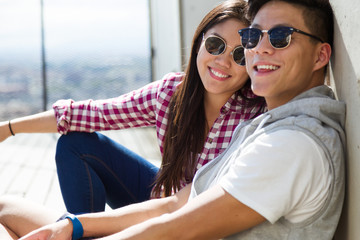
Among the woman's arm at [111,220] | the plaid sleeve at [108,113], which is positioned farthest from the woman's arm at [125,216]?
the plaid sleeve at [108,113]

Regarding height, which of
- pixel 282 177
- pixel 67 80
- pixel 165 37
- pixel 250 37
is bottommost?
pixel 67 80

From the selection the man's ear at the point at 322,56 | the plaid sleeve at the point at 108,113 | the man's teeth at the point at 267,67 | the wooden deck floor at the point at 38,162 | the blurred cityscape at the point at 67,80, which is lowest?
the wooden deck floor at the point at 38,162

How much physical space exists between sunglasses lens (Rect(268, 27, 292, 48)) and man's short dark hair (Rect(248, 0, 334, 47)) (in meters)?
0.08

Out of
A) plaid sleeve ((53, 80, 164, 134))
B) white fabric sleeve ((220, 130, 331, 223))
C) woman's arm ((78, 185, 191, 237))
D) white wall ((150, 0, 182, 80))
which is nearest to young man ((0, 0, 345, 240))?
white fabric sleeve ((220, 130, 331, 223))

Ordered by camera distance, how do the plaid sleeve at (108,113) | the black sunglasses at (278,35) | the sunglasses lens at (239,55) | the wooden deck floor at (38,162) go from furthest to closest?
the wooden deck floor at (38,162) → the plaid sleeve at (108,113) → the sunglasses lens at (239,55) → the black sunglasses at (278,35)

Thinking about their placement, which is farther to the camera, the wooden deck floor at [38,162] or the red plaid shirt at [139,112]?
the wooden deck floor at [38,162]

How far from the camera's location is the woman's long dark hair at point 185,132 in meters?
2.16

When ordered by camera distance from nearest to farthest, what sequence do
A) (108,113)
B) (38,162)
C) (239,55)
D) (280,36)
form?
(280,36)
(239,55)
(108,113)
(38,162)

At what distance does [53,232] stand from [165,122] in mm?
786

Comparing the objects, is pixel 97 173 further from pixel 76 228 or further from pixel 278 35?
pixel 278 35

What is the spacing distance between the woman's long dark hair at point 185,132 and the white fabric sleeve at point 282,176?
0.90 metres

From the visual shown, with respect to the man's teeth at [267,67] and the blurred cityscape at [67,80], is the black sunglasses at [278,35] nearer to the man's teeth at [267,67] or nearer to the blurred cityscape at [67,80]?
the man's teeth at [267,67]

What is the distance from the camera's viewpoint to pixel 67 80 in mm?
7324

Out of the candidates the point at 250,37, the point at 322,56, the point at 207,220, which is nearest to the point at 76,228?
the point at 207,220
